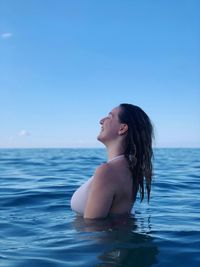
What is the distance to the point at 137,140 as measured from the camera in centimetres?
451

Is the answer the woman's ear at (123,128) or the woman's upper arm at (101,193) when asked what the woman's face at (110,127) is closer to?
the woman's ear at (123,128)

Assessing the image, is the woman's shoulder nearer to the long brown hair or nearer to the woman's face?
the long brown hair

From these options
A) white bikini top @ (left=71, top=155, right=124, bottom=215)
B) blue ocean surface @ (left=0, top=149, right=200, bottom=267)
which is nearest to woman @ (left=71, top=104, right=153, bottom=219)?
white bikini top @ (left=71, top=155, right=124, bottom=215)

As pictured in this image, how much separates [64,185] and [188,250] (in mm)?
5642

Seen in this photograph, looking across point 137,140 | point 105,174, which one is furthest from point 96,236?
point 137,140

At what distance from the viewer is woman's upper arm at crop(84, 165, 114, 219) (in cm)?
413

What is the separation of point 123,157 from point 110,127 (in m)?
0.40

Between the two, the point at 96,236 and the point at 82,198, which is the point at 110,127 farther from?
the point at 96,236

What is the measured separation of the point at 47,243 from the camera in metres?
4.04

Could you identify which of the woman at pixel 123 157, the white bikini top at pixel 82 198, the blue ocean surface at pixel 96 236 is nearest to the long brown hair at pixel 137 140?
the woman at pixel 123 157

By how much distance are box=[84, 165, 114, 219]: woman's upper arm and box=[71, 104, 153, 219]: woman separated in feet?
0.04

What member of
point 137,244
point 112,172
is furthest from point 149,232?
point 112,172

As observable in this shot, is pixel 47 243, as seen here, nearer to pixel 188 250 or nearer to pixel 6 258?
pixel 6 258

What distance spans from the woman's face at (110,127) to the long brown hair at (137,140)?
0.07m
